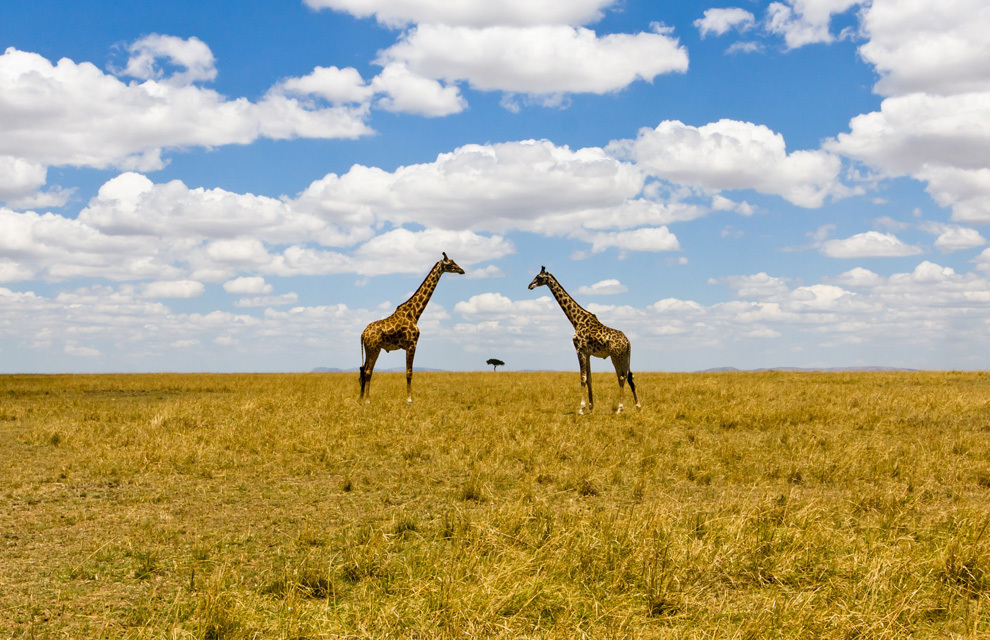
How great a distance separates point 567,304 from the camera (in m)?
19.5

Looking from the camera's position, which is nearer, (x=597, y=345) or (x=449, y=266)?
(x=597, y=345)

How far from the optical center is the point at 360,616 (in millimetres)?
5410

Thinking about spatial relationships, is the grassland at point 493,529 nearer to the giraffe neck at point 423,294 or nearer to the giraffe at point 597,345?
the giraffe at point 597,345

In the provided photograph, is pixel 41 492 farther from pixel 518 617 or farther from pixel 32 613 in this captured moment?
pixel 518 617

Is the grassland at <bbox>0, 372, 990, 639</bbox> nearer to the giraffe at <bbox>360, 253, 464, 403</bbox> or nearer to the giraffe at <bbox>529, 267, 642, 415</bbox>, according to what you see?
the giraffe at <bbox>529, 267, 642, 415</bbox>

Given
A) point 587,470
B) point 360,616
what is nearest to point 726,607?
point 360,616

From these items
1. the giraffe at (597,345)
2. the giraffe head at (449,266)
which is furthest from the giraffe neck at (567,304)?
the giraffe head at (449,266)

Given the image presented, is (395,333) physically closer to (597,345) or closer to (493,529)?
(597,345)

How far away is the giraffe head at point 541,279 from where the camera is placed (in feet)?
64.4

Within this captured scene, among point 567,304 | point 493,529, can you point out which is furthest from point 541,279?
point 493,529

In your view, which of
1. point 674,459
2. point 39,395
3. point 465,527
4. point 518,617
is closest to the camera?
point 518,617

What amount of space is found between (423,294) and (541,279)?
405cm

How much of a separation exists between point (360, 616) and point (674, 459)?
7.38 metres

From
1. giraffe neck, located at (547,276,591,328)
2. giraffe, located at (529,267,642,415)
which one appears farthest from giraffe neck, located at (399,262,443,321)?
giraffe, located at (529,267,642,415)
